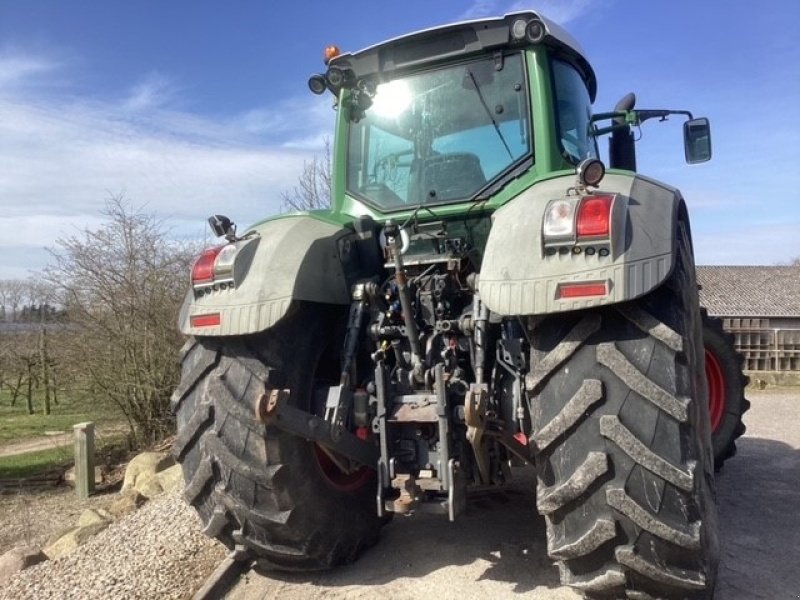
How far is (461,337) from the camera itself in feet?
11.1

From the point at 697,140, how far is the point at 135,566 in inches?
187

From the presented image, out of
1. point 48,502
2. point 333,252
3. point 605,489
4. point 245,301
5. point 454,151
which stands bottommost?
point 48,502

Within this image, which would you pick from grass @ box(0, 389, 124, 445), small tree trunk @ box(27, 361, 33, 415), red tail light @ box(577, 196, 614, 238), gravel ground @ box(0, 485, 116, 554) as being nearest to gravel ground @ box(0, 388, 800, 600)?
red tail light @ box(577, 196, 614, 238)

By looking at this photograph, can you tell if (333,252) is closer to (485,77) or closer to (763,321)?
(485,77)

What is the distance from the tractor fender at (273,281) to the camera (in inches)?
126

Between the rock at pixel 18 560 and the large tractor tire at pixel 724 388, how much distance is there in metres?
5.36

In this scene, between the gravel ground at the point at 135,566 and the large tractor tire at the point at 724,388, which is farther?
the large tractor tire at the point at 724,388

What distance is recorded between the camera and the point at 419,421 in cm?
320

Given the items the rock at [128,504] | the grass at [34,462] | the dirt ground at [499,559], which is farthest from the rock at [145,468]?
the dirt ground at [499,559]

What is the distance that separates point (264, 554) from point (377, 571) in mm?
612

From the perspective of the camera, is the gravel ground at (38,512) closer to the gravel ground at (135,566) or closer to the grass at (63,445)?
the grass at (63,445)

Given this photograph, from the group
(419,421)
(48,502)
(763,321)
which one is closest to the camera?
(419,421)

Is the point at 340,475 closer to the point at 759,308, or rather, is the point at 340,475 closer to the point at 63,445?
the point at 63,445

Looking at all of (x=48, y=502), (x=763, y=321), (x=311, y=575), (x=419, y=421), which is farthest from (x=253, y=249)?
(x=763, y=321)
